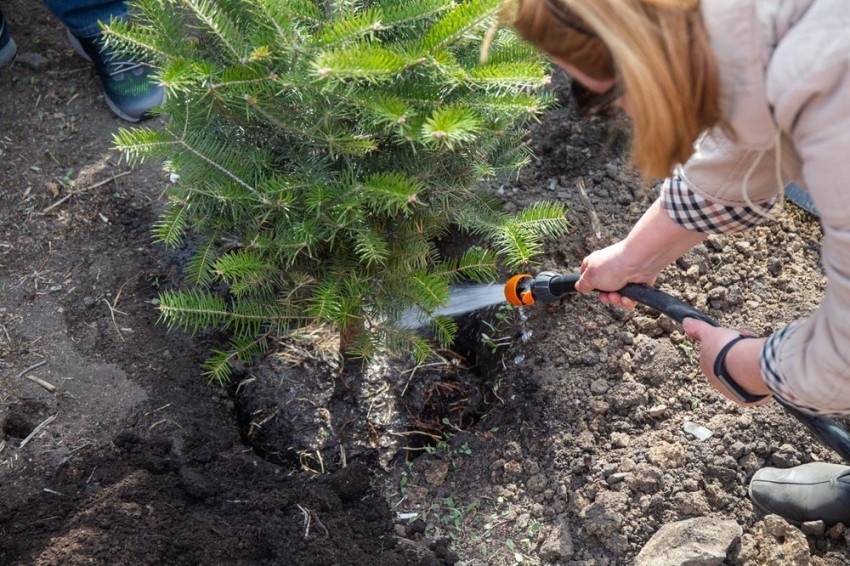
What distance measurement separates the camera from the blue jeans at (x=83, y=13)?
3193 millimetres

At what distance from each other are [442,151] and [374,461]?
45.0 inches

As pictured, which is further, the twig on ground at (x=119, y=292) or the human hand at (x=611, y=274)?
the twig on ground at (x=119, y=292)

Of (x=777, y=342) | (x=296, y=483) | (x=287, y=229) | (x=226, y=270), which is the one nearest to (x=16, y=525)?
(x=296, y=483)

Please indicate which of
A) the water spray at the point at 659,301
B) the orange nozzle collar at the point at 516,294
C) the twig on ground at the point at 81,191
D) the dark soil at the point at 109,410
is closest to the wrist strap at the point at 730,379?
the water spray at the point at 659,301

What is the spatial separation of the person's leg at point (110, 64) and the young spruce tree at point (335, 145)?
1311 millimetres

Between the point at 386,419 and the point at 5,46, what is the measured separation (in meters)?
2.51

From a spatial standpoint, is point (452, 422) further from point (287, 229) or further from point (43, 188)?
point (43, 188)

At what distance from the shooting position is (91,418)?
2.45 m

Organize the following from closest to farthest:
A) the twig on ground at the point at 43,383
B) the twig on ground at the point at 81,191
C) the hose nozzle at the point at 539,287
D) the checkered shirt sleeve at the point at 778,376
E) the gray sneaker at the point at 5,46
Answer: the checkered shirt sleeve at the point at 778,376, the hose nozzle at the point at 539,287, the twig on ground at the point at 43,383, the twig on ground at the point at 81,191, the gray sneaker at the point at 5,46

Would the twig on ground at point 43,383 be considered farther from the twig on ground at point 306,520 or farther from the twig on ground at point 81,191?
the twig on ground at point 306,520

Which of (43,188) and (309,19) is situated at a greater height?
(309,19)

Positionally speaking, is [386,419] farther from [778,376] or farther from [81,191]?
[81,191]

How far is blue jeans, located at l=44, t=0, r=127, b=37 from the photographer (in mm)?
3193

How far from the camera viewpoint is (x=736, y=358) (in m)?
1.73
